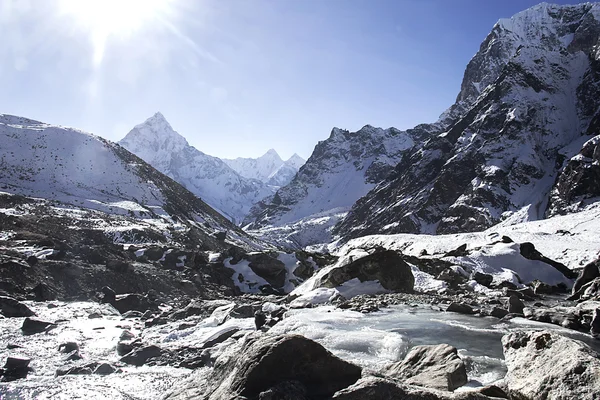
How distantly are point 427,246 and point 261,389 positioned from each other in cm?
7007

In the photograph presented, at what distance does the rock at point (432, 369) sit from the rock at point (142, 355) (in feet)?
34.2

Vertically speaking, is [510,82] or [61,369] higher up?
[510,82]

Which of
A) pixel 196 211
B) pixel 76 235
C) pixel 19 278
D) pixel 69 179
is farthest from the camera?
pixel 196 211

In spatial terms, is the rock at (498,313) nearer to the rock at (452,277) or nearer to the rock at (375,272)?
the rock at (375,272)

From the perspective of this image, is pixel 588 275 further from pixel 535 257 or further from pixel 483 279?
pixel 535 257

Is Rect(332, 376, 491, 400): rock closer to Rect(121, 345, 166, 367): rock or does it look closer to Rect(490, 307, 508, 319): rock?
Rect(121, 345, 166, 367): rock

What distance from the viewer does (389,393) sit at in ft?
20.1

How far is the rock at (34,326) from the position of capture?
19.7 metres

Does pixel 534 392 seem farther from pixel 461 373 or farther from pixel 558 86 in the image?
pixel 558 86

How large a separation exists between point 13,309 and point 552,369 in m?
27.4

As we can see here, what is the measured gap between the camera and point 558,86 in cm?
16675

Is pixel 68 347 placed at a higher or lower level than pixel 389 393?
lower

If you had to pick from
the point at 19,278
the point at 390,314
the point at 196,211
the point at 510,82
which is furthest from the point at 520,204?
the point at 19,278

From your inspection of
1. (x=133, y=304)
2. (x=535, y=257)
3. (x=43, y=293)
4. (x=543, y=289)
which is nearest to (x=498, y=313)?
(x=543, y=289)
